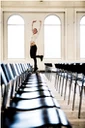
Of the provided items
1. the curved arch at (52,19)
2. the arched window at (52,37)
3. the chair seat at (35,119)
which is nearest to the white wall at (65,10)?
the curved arch at (52,19)

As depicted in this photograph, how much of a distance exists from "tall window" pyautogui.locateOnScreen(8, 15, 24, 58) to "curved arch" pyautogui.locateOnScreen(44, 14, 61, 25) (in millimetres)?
1442

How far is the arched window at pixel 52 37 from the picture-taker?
15016 mm

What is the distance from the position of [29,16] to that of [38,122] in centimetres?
1369

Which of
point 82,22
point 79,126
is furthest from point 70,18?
A: point 79,126

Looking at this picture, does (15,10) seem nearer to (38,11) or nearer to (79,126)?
(38,11)

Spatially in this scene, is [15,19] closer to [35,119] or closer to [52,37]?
[52,37]

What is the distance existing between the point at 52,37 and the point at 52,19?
3.42ft

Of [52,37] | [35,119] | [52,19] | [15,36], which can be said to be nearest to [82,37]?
[52,37]

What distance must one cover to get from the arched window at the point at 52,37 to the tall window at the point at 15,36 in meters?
1.39

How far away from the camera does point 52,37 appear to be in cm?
1529

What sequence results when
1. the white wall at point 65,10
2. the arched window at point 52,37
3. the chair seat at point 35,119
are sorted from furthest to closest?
the arched window at point 52,37
the white wall at point 65,10
the chair seat at point 35,119

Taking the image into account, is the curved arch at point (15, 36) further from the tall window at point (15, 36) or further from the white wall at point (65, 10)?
the white wall at point (65, 10)

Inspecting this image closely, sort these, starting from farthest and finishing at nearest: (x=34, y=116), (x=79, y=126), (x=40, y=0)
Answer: (x=40, y=0), (x=79, y=126), (x=34, y=116)

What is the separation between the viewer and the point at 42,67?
1530 cm
